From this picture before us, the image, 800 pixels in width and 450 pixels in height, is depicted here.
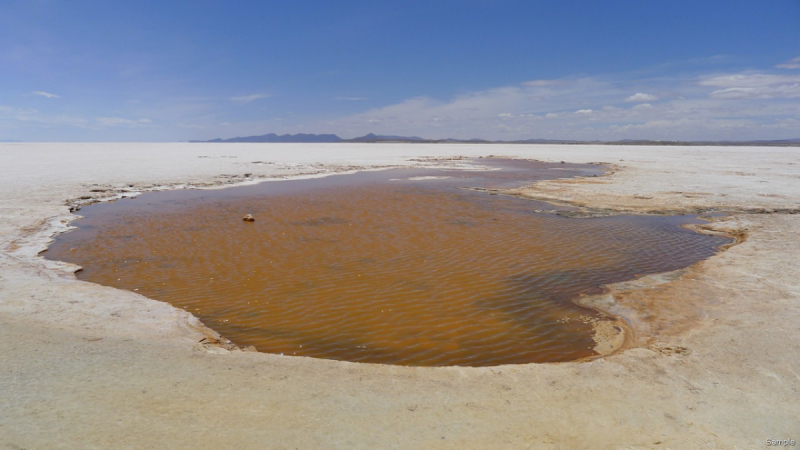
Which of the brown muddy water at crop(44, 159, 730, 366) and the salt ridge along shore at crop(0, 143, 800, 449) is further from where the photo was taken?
the brown muddy water at crop(44, 159, 730, 366)

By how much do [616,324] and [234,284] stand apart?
20.7 ft

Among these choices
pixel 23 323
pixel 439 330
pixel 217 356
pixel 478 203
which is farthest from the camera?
pixel 478 203

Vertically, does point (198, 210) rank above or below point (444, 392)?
above

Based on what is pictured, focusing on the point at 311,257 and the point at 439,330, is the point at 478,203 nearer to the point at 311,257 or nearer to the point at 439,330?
the point at 311,257

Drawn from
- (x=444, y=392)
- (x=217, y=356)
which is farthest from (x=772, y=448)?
(x=217, y=356)

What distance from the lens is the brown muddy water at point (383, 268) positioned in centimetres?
582

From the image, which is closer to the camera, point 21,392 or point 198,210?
point 21,392

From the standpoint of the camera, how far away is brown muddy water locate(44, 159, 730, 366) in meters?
5.82

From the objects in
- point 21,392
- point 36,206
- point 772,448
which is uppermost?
point 36,206

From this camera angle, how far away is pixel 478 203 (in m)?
16.9

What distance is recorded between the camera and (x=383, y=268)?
28.9 feet

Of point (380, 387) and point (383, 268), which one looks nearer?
point (380, 387)

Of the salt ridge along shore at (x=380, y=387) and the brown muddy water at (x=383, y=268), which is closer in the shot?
the salt ridge along shore at (x=380, y=387)

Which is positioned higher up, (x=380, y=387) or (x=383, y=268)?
(x=383, y=268)
